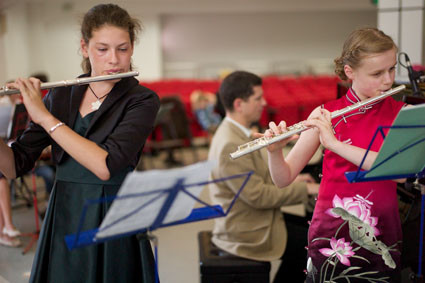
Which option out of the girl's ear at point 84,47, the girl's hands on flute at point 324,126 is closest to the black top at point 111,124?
the girl's ear at point 84,47

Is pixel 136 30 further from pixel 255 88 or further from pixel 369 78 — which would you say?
pixel 255 88

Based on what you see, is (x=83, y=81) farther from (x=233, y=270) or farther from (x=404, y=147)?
(x=233, y=270)

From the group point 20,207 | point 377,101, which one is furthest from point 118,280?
point 20,207

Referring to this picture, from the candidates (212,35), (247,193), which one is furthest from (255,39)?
(247,193)

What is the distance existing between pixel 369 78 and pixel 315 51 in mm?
14063

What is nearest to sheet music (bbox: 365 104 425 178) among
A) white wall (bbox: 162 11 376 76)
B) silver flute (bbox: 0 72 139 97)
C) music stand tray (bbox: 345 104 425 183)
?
music stand tray (bbox: 345 104 425 183)

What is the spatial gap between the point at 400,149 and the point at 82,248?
3.35ft

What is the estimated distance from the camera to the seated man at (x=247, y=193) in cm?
261

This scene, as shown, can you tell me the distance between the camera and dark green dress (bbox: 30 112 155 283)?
1560mm

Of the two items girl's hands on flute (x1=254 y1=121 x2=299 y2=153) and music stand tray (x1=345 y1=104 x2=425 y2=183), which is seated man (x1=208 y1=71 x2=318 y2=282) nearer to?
girl's hands on flute (x1=254 y1=121 x2=299 y2=153)

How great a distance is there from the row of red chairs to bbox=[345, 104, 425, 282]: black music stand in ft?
18.0

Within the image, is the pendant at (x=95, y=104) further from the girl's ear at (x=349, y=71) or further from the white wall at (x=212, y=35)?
the white wall at (x=212, y=35)

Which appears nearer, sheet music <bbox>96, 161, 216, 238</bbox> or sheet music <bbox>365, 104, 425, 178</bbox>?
sheet music <bbox>96, 161, 216, 238</bbox>

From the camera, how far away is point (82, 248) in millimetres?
1559
